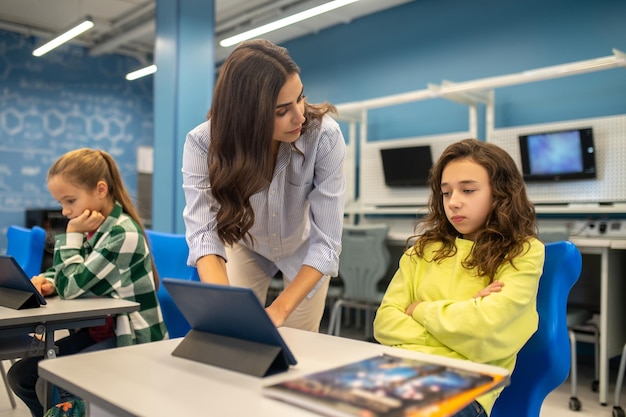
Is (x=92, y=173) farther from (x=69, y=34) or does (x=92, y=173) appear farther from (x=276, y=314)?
(x=69, y=34)

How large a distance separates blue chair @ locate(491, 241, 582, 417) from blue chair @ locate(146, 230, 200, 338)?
39.6 inches

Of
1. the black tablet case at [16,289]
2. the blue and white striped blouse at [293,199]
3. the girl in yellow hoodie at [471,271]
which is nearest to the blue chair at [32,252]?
the black tablet case at [16,289]

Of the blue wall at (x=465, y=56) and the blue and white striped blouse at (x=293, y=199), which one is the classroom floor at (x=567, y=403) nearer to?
the blue and white striped blouse at (x=293, y=199)

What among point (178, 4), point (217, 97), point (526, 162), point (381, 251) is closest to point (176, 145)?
point (178, 4)

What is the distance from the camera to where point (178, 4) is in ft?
14.4

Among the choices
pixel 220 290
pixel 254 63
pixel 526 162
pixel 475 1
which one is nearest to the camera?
pixel 220 290

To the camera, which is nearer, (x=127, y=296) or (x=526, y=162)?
(x=127, y=296)

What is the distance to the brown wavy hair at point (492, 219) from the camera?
1.23 meters

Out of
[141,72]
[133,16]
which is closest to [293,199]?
[133,16]

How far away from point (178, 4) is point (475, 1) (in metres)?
2.52

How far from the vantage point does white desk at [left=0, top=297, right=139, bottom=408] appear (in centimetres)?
136

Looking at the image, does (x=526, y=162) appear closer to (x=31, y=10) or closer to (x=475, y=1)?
(x=475, y=1)

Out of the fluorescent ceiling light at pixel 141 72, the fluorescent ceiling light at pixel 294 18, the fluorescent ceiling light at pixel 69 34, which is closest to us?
the fluorescent ceiling light at pixel 294 18

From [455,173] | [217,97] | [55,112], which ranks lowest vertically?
[455,173]
